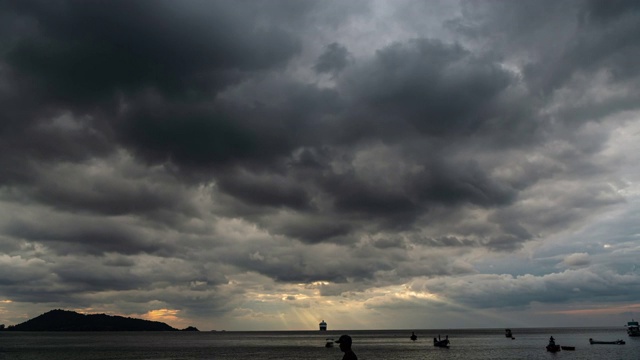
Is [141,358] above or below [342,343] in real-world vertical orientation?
below

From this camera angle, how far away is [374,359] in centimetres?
10781

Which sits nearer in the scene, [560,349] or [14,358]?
[14,358]

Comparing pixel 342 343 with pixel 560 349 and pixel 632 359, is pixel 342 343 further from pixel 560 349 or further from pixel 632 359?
pixel 560 349

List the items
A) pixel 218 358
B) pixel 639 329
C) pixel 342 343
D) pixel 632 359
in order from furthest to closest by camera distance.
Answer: pixel 639 329 → pixel 218 358 → pixel 632 359 → pixel 342 343

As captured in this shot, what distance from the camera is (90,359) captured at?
4395 inches

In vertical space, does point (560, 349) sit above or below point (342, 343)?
below

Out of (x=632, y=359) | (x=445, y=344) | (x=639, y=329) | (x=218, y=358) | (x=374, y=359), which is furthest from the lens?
(x=639, y=329)

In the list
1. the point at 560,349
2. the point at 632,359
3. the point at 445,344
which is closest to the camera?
the point at 632,359

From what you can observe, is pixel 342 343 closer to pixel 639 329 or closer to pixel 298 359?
pixel 298 359

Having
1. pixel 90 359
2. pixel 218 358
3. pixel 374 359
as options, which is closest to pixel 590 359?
pixel 374 359

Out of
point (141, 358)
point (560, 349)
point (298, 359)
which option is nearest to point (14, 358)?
point (141, 358)

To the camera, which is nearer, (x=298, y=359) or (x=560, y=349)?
(x=298, y=359)

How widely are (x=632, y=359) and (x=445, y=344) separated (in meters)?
63.1

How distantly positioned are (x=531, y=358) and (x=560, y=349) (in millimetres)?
37821
